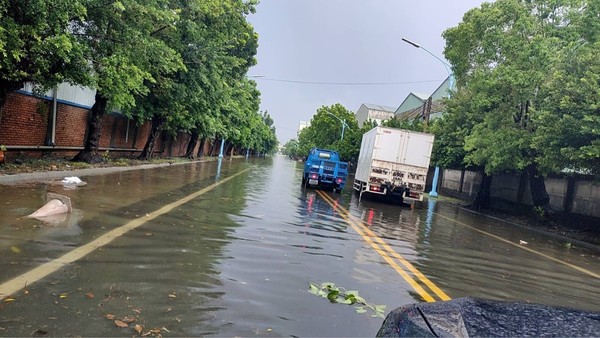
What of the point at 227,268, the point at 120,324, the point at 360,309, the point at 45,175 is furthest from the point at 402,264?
the point at 45,175

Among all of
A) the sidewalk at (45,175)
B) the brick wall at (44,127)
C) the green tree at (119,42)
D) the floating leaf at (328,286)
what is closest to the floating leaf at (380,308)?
the floating leaf at (328,286)

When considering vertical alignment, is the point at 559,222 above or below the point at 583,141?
below

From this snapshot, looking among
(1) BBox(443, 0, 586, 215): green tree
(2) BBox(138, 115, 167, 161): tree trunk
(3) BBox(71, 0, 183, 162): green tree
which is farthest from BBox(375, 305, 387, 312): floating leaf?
(2) BBox(138, 115, 167, 161): tree trunk

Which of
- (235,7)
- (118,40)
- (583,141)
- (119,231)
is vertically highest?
(235,7)

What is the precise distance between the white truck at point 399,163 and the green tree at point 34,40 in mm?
12330

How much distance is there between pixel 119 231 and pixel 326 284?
3.88 metres

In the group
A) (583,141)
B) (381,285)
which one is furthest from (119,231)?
(583,141)

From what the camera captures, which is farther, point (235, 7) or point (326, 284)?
point (235, 7)

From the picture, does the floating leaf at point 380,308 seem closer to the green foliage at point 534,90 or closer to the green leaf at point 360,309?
the green leaf at point 360,309

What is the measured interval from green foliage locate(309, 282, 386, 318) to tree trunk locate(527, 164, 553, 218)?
1757 centimetres

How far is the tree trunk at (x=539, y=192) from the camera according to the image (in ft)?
68.6

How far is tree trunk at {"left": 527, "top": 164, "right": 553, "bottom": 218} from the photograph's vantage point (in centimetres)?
2091

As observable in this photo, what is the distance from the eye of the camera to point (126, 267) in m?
5.97

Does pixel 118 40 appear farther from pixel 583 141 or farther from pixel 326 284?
pixel 583 141
